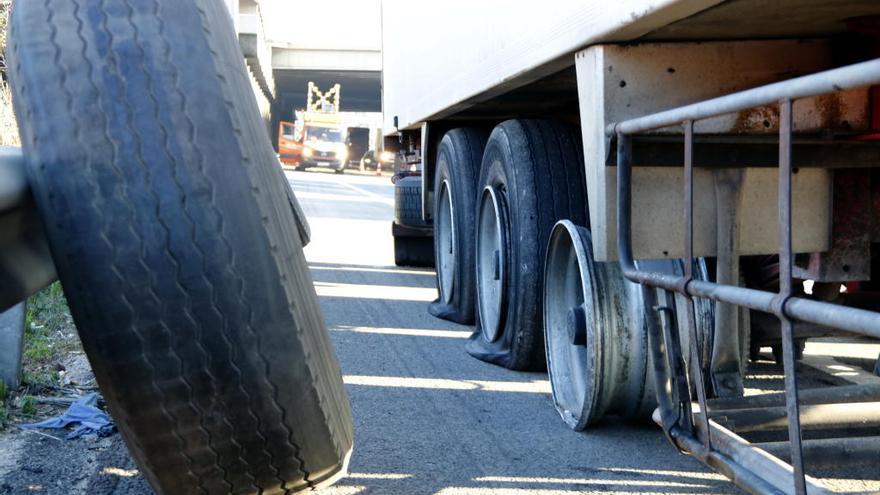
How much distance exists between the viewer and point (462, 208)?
717 cm

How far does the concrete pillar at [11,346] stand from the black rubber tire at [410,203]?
18.0ft

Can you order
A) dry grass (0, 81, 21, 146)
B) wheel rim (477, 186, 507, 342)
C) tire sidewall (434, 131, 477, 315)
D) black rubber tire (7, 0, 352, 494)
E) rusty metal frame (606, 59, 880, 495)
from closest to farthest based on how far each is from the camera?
rusty metal frame (606, 59, 880, 495)
black rubber tire (7, 0, 352, 494)
wheel rim (477, 186, 507, 342)
tire sidewall (434, 131, 477, 315)
dry grass (0, 81, 21, 146)

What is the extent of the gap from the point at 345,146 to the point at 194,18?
160ft

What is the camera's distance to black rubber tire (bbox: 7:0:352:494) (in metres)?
2.29

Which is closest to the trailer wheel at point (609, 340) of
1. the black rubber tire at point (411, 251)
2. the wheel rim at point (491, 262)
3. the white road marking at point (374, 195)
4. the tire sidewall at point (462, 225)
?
the wheel rim at point (491, 262)

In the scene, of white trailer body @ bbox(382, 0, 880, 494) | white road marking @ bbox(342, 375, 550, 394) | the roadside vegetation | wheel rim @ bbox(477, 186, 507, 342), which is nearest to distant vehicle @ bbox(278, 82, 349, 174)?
the roadside vegetation

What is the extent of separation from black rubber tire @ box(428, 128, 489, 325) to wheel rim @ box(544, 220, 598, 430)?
189cm

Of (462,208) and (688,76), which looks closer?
(688,76)

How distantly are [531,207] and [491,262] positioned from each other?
1285 mm

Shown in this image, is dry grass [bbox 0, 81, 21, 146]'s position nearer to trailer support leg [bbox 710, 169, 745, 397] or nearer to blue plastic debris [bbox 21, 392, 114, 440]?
blue plastic debris [bbox 21, 392, 114, 440]

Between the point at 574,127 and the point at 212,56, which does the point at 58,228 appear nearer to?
the point at 212,56

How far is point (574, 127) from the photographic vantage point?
573 centimetres

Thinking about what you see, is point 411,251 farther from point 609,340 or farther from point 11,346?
point 609,340

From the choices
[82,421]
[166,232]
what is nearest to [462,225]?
[82,421]
